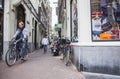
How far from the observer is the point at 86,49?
25.1 feet

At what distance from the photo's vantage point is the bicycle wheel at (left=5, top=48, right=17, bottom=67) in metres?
9.17

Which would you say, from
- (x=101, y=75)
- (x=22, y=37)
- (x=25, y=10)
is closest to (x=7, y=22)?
(x=22, y=37)

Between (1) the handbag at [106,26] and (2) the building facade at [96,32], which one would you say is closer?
(2) the building facade at [96,32]

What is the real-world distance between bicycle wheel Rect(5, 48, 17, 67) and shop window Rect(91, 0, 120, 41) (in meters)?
3.82

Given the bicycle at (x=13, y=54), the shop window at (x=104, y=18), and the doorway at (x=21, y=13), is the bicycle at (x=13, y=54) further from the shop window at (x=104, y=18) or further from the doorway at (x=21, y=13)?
the doorway at (x=21, y=13)

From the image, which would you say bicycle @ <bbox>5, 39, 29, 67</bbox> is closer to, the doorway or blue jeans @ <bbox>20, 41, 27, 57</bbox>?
blue jeans @ <bbox>20, 41, 27, 57</bbox>

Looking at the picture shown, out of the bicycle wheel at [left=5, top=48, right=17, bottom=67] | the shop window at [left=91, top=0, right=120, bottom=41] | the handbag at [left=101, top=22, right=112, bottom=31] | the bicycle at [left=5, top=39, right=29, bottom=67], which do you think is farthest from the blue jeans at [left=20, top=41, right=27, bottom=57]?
the handbag at [left=101, top=22, right=112, bottom=31]

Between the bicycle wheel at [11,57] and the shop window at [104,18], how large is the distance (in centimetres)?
382

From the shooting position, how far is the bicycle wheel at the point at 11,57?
9.17 m

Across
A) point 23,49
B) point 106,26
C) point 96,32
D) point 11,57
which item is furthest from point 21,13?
point 106,26

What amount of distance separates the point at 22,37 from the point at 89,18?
3886 millimetres

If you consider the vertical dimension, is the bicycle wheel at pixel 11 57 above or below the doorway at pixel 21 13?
below

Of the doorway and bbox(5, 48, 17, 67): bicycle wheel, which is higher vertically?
the doorway

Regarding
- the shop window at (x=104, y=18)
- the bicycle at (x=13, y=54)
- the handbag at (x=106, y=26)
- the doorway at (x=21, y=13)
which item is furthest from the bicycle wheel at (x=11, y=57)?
the doorway at (x=21, y=13)
